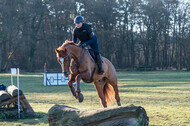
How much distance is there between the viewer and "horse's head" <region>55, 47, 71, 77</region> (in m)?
6.14

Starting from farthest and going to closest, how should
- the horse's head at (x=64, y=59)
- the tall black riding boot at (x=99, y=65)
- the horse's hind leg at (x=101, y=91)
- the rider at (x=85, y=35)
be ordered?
the horse's hind leg at (x=101, y=91) → the tall black riding boot at (x=99, y=65) → the rider at (x=85, y=35) → the horse's head at (x=64, y=59)

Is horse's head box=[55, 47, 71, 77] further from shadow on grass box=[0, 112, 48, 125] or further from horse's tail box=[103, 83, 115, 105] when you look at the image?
horse's tail box=[103, 83, 115, 105]

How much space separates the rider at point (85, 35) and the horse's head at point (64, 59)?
0.74m

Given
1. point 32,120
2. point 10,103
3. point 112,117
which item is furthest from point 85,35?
point 10,103

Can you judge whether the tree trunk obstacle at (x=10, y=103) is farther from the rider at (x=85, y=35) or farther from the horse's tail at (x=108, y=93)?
the rider at (x=85, y=35)

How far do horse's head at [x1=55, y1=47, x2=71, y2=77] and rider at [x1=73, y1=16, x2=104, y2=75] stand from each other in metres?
0.74

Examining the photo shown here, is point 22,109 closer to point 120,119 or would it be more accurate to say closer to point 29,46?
point 120,119

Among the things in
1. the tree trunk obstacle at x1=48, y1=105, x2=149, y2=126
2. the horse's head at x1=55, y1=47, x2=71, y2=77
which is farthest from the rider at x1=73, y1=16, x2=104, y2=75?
the tree trunk obstacle at x1=48, y1=105, x2=149, y2=126

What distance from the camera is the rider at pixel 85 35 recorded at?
677 centimetres

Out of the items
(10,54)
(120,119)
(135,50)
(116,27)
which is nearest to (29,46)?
(10,54)

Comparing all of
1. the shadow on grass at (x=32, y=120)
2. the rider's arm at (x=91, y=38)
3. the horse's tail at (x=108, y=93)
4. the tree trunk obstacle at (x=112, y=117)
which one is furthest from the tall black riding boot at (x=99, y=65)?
the tree trunk obstacle at (x=112, y=117)

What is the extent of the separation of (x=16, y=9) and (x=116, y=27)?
19.2 m

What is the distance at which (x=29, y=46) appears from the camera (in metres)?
45.6

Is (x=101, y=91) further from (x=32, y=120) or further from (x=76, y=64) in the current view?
(x=32, y=120)
